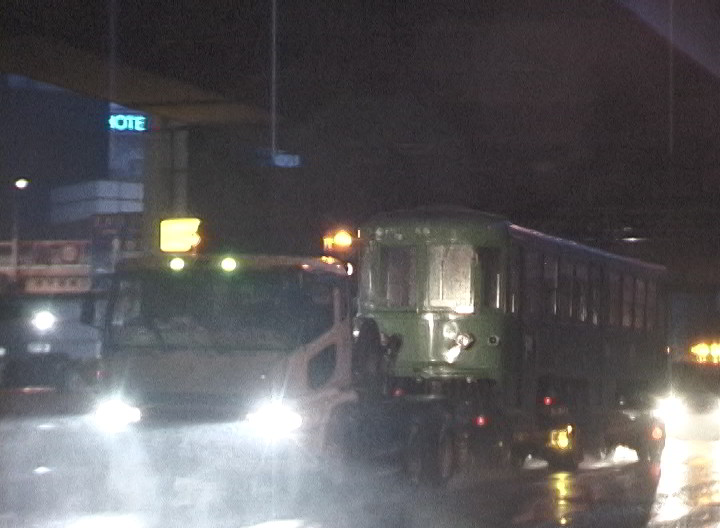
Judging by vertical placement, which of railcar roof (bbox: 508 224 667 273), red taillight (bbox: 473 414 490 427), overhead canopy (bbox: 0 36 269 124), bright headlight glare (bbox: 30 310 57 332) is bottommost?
red taillight (bbox: 473 414 490 427)

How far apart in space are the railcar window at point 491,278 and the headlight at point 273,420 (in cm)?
540

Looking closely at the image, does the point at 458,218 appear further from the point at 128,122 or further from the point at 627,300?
the point at 128,122

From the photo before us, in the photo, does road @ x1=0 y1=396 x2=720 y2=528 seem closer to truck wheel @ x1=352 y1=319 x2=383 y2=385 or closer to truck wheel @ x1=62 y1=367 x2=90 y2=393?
truck wheel @ x1=352 y1=319 x2=383 y2=385

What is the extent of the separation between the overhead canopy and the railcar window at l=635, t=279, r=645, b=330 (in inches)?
330

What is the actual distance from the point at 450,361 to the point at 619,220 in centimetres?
1589

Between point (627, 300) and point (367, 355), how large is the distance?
31.2 feet

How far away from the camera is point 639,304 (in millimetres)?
25172

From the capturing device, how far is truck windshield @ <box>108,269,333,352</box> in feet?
47.9

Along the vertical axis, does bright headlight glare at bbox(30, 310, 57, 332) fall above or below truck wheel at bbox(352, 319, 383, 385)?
above

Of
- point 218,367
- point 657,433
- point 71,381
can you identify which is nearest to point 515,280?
point 657,433

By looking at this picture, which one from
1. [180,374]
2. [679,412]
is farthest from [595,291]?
[679,412]

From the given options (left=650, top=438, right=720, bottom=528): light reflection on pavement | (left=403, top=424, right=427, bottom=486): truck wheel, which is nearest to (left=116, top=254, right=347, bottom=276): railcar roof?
(left=403, top=424, right=427, bottom=486): truck wheel

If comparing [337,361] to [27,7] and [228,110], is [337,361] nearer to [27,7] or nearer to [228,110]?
[27,7]

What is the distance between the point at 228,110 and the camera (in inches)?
1183
